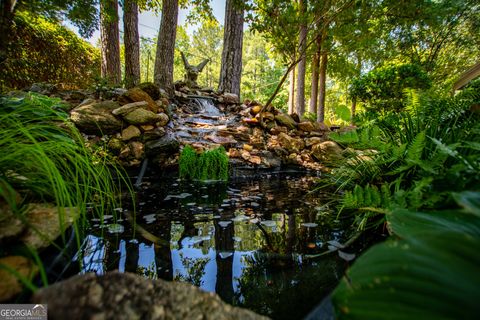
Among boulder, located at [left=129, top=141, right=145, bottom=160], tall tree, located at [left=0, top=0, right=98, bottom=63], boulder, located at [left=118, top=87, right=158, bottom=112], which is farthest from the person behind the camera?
boulder, located at [left=118, top=87, right=158, bottom=112]

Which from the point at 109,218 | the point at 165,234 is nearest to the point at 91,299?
the point at 165,234

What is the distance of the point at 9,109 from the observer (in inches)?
50.2

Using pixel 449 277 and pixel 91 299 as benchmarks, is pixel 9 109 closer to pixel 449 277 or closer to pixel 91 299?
pixel 91 299

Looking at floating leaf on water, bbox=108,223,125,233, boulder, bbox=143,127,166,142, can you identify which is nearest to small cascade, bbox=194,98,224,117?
boulder, bbox=143,127,166,142

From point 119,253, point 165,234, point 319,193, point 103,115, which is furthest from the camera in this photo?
point 103,115

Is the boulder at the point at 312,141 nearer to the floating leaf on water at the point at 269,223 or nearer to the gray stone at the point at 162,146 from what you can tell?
the gray stone at the point at 162,146

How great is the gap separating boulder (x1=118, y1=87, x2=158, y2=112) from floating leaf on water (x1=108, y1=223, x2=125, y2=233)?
260 centimetres

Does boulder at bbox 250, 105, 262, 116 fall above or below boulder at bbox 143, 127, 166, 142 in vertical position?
above

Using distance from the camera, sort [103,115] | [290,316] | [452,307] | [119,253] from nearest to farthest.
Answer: [452,307]
[290,316]
[119,253]
[103,115]

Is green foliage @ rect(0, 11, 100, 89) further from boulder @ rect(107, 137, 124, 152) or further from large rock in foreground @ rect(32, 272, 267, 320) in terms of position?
large rock in foreground @ rect(32, 272, 267, 320)

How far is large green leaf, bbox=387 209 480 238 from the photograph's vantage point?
606 millimetres

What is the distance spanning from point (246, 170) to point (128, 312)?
3179 mm

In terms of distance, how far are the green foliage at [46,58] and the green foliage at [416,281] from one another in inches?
192

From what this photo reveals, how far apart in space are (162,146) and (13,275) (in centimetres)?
275
